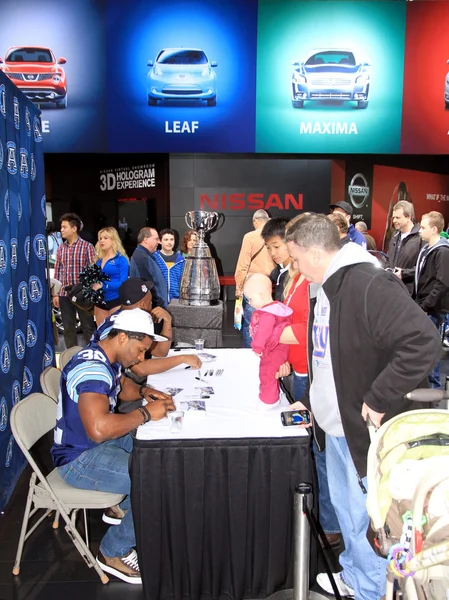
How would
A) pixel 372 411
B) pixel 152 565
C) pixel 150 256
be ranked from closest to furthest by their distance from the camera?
pixel 372 411, pixel 152 565, pixel 150 256

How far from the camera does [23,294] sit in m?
3.47

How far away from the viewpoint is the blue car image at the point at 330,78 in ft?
19.0

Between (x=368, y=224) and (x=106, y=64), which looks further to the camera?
(x=368, y=224)

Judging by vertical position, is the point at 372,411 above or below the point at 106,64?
below

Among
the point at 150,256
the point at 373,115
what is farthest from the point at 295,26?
the point at 150,256

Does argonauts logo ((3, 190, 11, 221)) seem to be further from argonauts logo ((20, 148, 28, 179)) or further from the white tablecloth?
the white tablecloth

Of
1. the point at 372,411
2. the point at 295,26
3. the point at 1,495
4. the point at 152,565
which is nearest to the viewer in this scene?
the point at 372,411

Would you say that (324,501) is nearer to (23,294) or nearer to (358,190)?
(23,294)

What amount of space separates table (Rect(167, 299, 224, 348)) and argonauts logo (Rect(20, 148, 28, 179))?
5.04ft

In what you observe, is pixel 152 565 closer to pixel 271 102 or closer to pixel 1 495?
pixel 1 495

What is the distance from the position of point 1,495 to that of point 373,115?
16.6 feet

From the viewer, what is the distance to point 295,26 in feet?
18.8

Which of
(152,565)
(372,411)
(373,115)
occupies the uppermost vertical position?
(373,115)

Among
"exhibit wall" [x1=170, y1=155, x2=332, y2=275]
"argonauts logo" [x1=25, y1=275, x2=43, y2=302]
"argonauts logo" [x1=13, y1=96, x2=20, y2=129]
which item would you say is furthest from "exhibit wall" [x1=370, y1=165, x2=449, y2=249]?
"argonauts logo" [x1=13, y1=96, x2=20, y2=129]
